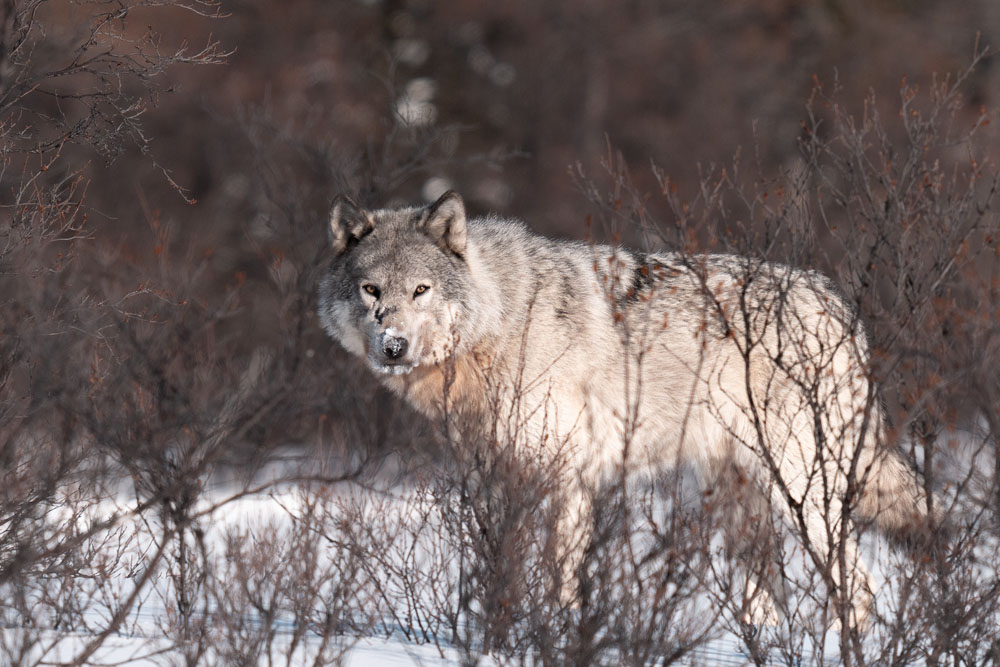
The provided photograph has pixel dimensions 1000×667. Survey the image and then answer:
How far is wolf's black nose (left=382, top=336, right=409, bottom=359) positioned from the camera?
5.75 metres

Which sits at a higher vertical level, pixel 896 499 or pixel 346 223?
pixel 346 223

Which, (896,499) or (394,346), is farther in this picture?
(394,346)

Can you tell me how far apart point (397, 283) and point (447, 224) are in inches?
20.5

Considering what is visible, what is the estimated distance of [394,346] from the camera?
5750mm

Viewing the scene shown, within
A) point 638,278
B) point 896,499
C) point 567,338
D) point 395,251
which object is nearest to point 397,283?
point 395,251

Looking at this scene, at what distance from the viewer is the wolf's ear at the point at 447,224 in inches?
249

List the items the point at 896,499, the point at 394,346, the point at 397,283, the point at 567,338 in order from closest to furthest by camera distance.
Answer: the point at 896,499
the point at 394,346
the point at 397,283
the point at 567,338

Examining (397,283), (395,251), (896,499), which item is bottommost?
(896,499)

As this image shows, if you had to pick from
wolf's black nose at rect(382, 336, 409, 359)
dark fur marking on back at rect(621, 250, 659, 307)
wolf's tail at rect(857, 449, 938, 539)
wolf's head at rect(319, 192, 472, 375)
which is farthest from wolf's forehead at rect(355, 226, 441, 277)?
wolf's tail at rect(857, 449, 938, 539)

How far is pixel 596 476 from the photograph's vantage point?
19.5 feet

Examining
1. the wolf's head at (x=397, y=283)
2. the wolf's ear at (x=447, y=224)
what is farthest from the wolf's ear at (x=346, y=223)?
the wolf's ear at (x=447, y=224)

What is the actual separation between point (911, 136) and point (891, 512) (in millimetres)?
2228

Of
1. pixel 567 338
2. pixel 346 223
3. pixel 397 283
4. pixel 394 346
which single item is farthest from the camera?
pixel 346 223

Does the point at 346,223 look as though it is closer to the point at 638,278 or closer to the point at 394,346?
the point at 394,346
